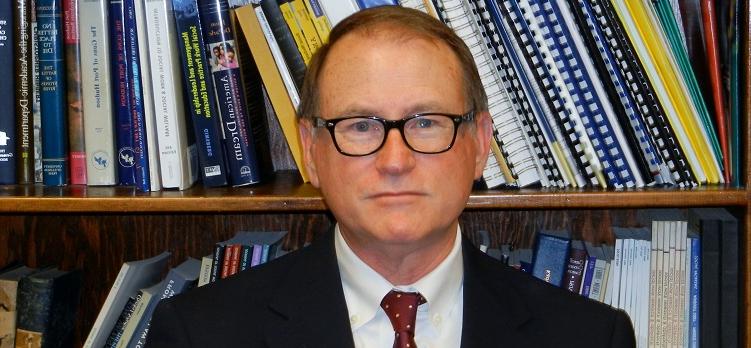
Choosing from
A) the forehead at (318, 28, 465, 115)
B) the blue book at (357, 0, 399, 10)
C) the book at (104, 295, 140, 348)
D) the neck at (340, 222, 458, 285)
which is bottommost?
the book at (104, 295, 140, 348)

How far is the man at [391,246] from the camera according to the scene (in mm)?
1188

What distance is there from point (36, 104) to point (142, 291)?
0.36 metres

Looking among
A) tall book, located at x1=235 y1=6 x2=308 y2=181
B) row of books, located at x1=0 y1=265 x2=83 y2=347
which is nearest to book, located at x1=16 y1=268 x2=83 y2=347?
row of books, located at x1=0 y1=265 x2=83 y2=347

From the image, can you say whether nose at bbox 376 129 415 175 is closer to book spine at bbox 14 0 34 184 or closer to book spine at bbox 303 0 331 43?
book spine at bbox 303 0 331 43

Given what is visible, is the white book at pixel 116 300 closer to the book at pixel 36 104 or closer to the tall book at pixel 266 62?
the book at pixel 36 104

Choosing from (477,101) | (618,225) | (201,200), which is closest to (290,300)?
(201,200)

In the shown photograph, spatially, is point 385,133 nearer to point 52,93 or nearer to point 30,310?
point 52,93

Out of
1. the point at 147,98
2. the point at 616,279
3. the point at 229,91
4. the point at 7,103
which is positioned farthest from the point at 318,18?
the point at 616,279

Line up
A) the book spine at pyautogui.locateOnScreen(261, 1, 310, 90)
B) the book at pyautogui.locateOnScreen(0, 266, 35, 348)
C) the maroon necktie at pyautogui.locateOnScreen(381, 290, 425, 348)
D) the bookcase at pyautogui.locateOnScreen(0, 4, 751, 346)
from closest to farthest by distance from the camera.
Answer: the maroon necktie at pyautogui.locateOnScreen(381, 290, 425, 348) → the book spine at pyautogui.locateOnScreen(261, 1, 310, 90) → the book at pyautogui.locateOnScreen(0, 266, 35, 348) → the bookcase at pyautogui.locateOnScreen(0, 4, 751, 346)

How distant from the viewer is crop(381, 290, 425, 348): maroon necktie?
4.16ft

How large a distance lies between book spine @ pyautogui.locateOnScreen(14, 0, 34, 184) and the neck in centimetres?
57

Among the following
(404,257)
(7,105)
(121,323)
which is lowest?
(121,323)

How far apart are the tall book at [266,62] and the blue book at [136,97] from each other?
0.55 ft

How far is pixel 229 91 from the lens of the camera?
1.47 m
